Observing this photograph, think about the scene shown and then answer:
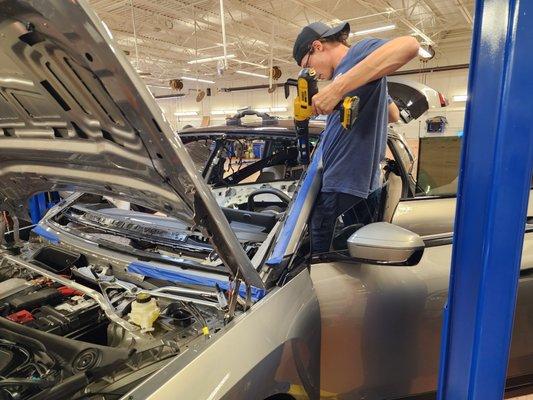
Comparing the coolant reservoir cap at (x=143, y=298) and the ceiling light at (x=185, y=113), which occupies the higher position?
the ceiling light at (x=185, y=113)

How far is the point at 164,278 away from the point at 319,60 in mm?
1190

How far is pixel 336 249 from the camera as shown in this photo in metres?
1.54

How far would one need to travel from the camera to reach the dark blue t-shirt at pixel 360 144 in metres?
1.49

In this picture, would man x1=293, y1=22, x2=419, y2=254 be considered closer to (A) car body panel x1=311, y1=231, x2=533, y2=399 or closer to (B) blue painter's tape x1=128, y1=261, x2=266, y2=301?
(A) car body panel x1=311, y1=231, x2=533, y2=399

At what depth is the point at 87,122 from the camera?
37.3 inches

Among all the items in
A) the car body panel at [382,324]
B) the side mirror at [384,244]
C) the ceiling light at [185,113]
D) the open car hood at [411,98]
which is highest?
the ceiling light at [185,113]

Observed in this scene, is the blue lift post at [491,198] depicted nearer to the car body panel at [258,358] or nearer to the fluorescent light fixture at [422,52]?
the car body panel at [258,358]

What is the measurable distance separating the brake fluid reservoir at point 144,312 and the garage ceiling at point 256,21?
6.82 metres

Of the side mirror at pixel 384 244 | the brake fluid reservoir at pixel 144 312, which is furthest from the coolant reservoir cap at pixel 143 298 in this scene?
the side mirror at pixel 384 244

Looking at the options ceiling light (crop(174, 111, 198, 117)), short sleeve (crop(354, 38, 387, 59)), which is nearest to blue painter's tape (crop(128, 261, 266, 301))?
short sleeve (crop(354, 38, 387, 59))

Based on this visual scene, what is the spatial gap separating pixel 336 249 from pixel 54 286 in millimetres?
1182

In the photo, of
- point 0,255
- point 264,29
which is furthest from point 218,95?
point 0,255

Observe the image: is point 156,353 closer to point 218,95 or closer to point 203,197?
point 203,197

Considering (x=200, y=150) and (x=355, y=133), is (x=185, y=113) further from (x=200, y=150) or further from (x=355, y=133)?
(x=355, y=133)
